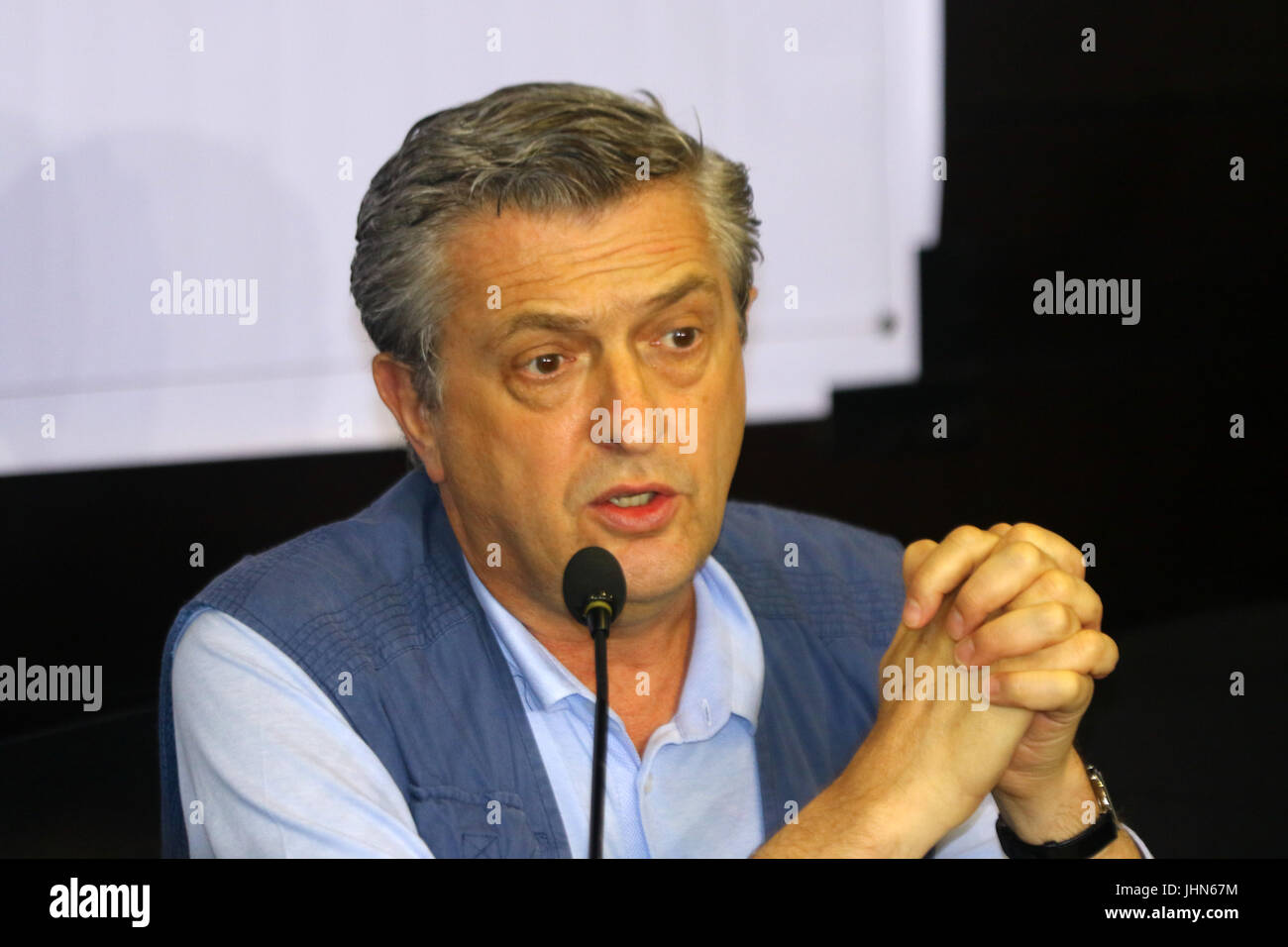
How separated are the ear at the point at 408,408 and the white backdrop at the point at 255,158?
0.02 meters

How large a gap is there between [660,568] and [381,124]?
65 cm

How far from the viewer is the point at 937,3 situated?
178cm

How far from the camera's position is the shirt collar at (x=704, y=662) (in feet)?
5.42

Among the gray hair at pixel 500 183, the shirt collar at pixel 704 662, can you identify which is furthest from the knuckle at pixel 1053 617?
the gray hair at pixel 500 183

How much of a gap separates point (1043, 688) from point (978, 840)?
1.04 ft

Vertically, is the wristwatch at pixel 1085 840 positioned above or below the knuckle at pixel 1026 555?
below

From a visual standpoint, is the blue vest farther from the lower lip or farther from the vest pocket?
the lower lip

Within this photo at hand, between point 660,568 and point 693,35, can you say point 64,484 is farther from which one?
point 693,35

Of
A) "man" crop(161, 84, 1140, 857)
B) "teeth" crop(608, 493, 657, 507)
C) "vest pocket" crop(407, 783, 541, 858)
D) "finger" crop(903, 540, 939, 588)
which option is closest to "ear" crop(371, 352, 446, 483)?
"man" crop(161, 84, 1140, 857)

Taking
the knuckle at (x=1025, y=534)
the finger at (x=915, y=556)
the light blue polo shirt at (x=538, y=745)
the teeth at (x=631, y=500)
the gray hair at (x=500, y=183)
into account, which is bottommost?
the light blue polo shirt at (x=538, y=745)

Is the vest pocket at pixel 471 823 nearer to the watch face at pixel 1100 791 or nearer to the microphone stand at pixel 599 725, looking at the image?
the microphone stand at pixel 599 725

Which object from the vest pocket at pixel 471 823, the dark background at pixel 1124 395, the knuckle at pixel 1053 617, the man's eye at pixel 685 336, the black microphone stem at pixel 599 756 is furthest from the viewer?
the dark background at pixel 1124 395

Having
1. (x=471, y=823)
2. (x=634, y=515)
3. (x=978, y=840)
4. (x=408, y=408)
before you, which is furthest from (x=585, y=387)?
(x=978, y=840)

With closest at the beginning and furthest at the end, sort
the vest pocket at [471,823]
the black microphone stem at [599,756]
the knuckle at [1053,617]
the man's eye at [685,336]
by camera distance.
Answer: the black microphone stem at [599,756] → the knuckle at [1053,617] → the vest pocket at [471,823] → the man's eye at [685,336]
